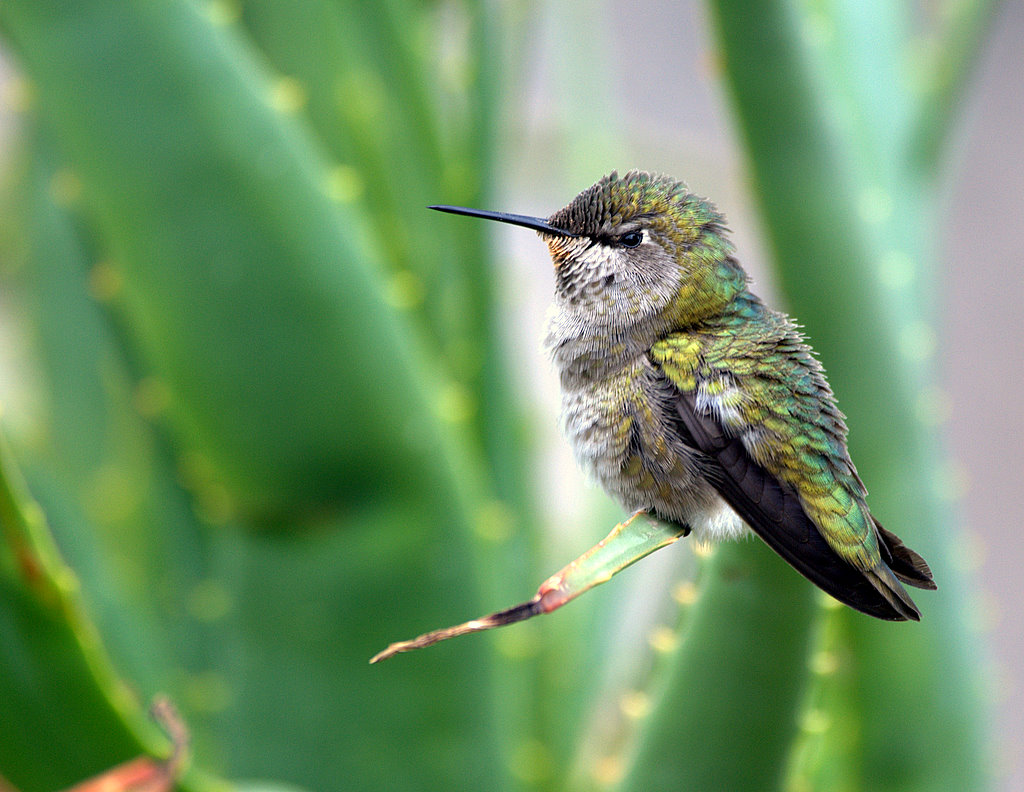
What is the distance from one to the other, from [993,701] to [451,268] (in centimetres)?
65

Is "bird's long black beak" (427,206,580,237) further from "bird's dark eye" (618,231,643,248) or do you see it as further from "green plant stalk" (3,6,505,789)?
"green plant stalk" (3,6,505,789)

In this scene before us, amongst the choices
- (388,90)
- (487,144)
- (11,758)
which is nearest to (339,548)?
(11,758)

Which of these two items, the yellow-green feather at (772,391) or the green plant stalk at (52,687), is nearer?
the yellow-green feather at (772,391)

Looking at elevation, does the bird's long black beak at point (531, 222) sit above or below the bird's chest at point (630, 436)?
Result: above

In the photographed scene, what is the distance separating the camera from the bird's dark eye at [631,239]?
41 centimetres

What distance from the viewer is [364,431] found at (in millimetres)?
786

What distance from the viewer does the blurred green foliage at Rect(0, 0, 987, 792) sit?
2.09 ft

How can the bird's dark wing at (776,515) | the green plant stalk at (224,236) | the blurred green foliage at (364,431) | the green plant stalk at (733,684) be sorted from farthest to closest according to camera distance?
the green plant stalk at (224,236) → the blurred green foliage at (364,431) → the green plant stalk at (733,684) → the bird's dark wing at (776,515)

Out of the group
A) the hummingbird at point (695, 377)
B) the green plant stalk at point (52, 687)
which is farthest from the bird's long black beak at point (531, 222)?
the green plant stalk at point (52, 687)

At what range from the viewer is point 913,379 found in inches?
29.3

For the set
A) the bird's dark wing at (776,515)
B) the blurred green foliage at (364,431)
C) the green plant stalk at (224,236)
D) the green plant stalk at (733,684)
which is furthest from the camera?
the green plant stalk at (224,236)

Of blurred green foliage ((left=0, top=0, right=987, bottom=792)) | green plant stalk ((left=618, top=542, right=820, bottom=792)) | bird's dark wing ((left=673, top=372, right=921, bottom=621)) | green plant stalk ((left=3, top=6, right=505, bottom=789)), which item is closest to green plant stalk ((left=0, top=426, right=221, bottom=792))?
blurred green foliage ((left=0, top=0, right=987, bottom=792))

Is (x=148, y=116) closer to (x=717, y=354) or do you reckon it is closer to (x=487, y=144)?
(x=487, y=144)

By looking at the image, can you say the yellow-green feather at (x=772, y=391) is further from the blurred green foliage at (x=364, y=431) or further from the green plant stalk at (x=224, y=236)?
the green plant stalk at (x=224, y=236)
